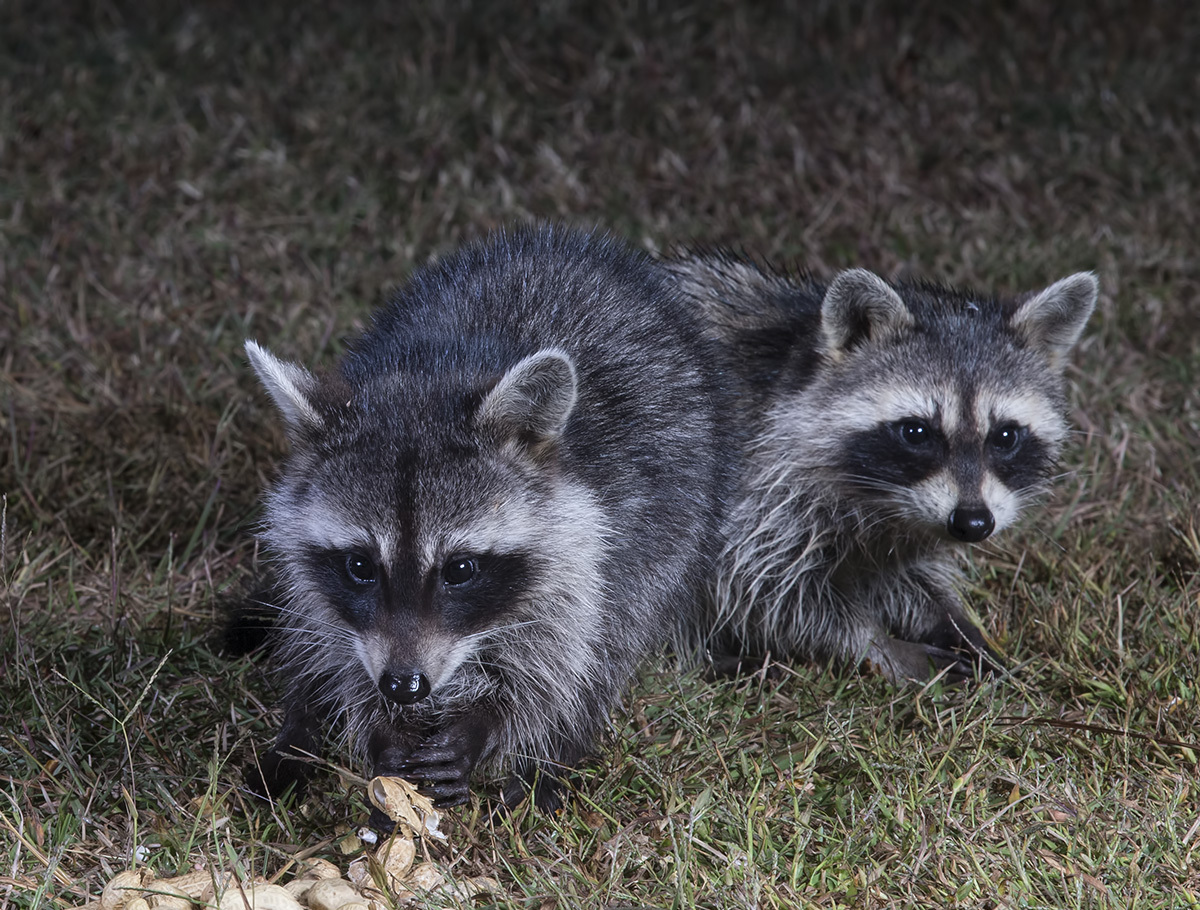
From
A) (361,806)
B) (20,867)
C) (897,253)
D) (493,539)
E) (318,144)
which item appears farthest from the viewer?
(318,144)

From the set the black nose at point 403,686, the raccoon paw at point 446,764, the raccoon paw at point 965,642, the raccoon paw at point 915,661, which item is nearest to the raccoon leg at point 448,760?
the raccoon paw at point 446,764

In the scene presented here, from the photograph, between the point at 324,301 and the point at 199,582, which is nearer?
the point at 199,582

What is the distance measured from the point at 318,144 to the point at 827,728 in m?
4.19

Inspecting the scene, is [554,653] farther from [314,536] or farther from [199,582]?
[199,582]

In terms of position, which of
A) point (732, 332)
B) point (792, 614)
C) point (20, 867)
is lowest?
point (792, 614)

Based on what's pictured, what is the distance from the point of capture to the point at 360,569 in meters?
3.43

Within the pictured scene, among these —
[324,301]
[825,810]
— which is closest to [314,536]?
[825,810]

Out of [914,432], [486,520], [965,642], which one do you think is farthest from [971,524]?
[486,520]

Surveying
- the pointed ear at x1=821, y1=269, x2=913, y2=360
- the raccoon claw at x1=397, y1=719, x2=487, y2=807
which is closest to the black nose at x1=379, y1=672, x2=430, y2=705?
the raccoon claw at x1=397, y1=719, x2=487, y2=807

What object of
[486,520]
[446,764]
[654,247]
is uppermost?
[486,520]

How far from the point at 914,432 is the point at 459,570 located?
1.64 m

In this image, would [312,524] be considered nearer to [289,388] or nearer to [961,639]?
[289,388]

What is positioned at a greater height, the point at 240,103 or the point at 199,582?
the point at 240,103

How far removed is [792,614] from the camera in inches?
181
